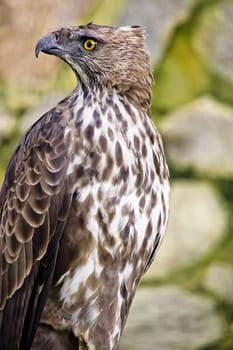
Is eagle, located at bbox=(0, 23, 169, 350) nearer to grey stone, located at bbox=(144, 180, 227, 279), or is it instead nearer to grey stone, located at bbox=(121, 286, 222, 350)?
grey stone, located at bbox=(121, 286, 222, 350)

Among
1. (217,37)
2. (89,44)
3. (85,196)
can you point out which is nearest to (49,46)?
(89,44)

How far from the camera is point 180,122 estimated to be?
7.66 m

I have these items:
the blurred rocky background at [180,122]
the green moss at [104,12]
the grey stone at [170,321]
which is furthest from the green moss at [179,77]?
the grey stone at [170,321]

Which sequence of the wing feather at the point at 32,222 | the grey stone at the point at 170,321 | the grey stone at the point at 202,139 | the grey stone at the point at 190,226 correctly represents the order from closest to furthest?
the wing feather at the point at 32,222 < the grey stone at the point at 170,321 < the grey stone at the point at 190,226 < the grey stone at the point at 202,139

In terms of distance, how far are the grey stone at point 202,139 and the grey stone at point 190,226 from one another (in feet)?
0.34

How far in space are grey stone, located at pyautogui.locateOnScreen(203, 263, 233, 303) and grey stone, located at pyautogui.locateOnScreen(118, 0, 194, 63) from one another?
→ 1.12 m

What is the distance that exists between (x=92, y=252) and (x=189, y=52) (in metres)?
2.73

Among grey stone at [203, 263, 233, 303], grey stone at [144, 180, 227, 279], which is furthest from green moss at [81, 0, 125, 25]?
grey stone at [203, 263, 233, 303]

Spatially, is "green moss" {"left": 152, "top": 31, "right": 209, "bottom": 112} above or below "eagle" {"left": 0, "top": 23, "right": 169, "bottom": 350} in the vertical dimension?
above

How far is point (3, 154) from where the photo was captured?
7.54 meters

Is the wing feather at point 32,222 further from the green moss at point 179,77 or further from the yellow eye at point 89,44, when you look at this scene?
the green moss at point 179,77

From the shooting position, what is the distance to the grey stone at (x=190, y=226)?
7547mm

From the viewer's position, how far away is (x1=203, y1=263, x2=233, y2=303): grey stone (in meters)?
7.47

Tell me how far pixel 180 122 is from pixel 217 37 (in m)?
0.48
